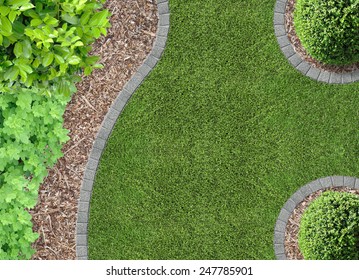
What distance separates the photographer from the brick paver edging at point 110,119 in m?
8.50

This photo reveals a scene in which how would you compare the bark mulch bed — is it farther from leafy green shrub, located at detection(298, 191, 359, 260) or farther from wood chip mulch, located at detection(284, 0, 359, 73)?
wood chip mulch, located at detection(284, 0, 359, 73)

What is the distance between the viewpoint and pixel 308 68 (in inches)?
330

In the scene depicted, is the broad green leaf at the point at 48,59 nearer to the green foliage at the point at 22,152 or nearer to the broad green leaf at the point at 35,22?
the broad green leaf at the point at 35,22

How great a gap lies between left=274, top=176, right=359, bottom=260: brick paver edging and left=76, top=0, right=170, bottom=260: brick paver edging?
285cm

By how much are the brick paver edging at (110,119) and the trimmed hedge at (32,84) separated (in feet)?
2.01

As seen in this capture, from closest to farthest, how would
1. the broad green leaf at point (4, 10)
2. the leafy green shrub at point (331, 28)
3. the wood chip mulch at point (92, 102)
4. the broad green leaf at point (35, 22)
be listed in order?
the broad green leaf at point (4, 10), the broad green leaf at point (35, 22), the leafy green shrub at point (331, 28), the wood chip mulch at point (92, 102)

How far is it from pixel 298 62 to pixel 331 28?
3.15 feet

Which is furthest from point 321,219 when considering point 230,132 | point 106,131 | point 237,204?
point 106,131

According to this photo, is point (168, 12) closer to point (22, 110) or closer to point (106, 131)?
point (106, 131)

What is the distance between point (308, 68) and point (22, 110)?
4.18 m

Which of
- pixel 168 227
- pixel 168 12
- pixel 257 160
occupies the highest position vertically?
pixel 168 12

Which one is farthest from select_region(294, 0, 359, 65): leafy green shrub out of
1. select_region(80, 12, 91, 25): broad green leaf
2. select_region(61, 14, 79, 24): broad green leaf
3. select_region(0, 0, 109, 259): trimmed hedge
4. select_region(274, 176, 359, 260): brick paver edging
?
select_region(61, 14, 79, 24): broad green leaf

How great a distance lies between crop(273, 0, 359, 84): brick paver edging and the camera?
834cm

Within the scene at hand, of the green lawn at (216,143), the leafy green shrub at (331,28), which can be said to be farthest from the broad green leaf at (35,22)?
the leafy green shrub at (331,28)
